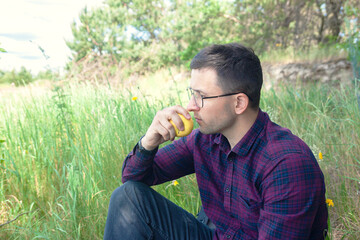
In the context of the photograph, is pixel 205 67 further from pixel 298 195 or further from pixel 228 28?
pixel 228 28

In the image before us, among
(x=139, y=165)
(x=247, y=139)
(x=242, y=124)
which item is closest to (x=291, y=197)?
(x=247, y=139)

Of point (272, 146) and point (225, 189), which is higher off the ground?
point (272, 146)

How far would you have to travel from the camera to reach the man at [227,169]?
122cm

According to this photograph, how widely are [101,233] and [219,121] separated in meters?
1.26

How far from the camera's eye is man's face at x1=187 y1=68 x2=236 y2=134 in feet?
5.11

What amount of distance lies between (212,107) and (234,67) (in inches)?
8.8

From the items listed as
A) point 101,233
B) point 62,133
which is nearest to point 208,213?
point 101,233

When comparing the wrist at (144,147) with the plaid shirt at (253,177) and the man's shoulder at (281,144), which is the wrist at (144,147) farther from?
the man's shoulder at (281,144)

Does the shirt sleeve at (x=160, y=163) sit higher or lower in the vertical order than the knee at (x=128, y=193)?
higher

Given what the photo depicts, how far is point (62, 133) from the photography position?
135 inches

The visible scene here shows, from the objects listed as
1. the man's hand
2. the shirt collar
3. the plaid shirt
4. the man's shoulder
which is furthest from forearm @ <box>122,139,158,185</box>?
the man's shoulder

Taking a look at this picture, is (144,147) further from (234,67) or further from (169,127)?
(234,67)

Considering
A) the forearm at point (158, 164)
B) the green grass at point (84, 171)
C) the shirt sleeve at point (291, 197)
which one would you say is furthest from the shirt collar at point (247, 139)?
the green grass at point (84, 171)

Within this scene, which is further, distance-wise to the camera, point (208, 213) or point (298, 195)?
point (208, 213)
